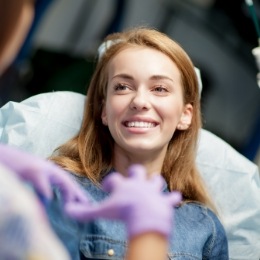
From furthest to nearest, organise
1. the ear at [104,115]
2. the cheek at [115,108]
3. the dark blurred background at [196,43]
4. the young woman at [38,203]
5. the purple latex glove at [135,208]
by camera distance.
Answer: the dark blurred background at [196,43], the ear at [104,115], the cheek at [115,108], the purple latex glove at [135,208], the young woman at [38,203]

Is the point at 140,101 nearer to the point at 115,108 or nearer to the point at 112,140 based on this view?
the point at 115,108

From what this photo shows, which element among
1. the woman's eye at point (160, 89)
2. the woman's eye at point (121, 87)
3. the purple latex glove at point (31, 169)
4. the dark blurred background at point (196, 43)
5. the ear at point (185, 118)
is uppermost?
the purple latex glove at point (31, 169)

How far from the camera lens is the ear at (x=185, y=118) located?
4.38 ft

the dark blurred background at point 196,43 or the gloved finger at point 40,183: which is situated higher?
the gloved finger at point 40,183

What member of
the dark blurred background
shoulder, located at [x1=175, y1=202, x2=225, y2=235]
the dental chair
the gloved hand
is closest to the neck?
shoulder, located at [x1=175, y1=202, x2=225, y2=235]

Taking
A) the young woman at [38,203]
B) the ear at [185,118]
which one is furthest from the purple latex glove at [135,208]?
the ear at [185,118]

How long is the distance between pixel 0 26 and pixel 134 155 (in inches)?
29.3

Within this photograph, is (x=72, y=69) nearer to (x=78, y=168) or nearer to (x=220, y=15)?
(x=220, y=15)

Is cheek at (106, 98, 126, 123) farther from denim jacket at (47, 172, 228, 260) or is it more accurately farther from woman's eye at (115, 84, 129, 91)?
denim jacket at (47, 172, 228, 260)

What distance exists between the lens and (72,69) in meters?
2.43

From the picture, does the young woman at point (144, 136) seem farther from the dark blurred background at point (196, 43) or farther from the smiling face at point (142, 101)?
the dark blurred background at point (196, 43)

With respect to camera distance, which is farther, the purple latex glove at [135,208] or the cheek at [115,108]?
the cheek at [115,108]

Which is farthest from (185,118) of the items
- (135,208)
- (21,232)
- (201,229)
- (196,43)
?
(196,43)

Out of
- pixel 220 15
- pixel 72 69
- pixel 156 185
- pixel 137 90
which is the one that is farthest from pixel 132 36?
pixel 220 15
